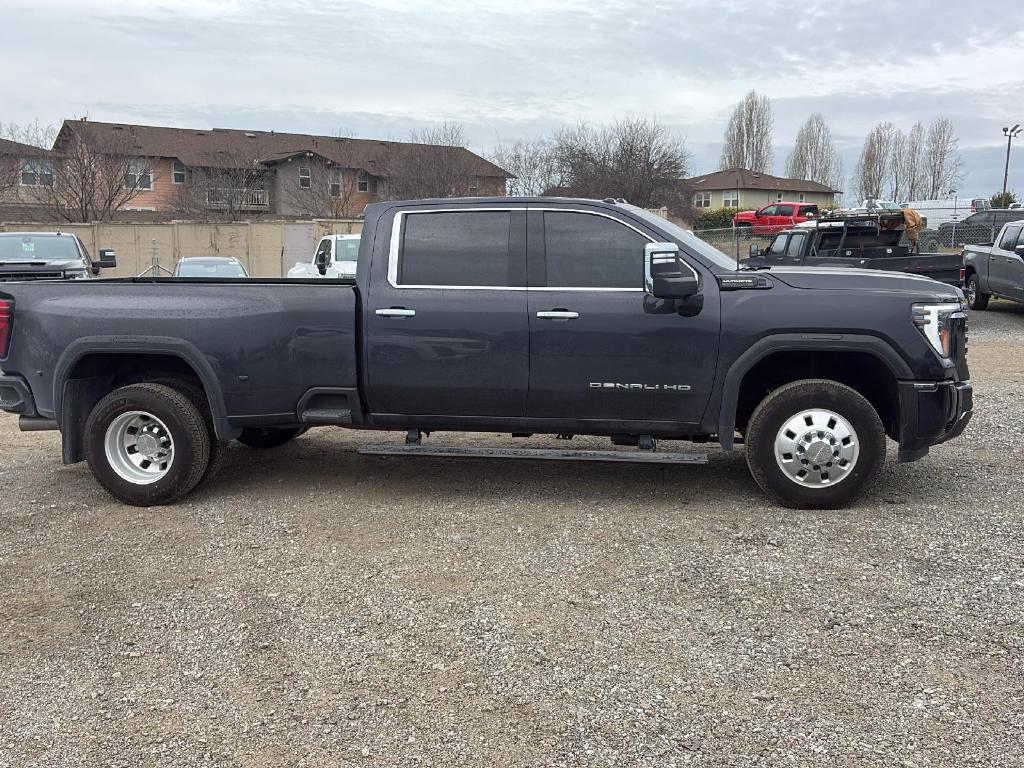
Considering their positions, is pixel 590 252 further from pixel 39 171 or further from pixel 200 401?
pixel 39 171

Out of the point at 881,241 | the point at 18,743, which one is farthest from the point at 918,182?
the point at 18,743

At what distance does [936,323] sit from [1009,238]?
514 inches

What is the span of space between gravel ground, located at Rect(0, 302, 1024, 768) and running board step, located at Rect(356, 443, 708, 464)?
325 millimetres

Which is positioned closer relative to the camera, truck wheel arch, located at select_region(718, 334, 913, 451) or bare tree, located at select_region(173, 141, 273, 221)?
truck wheel arch, located at select_region(718, 334, 913, 451)

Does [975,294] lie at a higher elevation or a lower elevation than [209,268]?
lower

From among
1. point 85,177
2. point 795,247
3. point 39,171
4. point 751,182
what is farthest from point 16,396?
point 751,182

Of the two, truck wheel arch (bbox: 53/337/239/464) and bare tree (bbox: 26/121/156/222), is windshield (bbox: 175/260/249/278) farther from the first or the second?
bare tree (bbox: 26/121/156/222)

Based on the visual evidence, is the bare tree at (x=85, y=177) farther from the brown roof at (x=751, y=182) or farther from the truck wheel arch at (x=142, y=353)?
the brown roof at (x=751, y=182)

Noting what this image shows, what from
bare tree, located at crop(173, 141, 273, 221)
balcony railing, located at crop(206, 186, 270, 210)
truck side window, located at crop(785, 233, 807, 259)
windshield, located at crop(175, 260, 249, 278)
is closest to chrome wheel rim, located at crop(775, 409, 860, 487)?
truck side window, located at crop(785, 233, 807, 259)

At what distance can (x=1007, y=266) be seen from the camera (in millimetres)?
15859

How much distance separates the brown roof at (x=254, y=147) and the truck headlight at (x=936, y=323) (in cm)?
3779

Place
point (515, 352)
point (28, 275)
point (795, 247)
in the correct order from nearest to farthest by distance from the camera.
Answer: point (515, 352)
point (28, 275)
point (795, 247)

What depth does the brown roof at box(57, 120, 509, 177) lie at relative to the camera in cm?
4372

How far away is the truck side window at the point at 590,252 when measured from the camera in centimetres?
540
